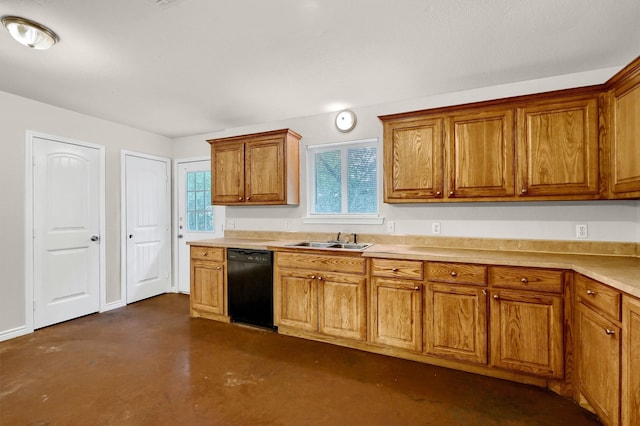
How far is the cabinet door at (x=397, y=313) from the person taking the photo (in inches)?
98.6

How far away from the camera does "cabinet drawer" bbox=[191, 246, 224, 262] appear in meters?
3.44

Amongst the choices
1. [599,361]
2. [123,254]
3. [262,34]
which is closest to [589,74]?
[599,361]

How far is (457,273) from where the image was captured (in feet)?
7.75

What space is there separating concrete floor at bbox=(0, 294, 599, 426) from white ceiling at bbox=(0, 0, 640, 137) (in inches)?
97.6

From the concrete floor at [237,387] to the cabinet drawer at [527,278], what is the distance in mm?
749

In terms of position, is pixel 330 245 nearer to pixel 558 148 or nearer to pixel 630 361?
pixel 558 148

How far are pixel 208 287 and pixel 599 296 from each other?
11.4 ft

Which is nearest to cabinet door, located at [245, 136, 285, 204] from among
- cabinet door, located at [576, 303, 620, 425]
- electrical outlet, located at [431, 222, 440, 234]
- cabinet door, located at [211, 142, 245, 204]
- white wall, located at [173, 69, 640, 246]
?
cabinet door, located at [211, 142, 245, 204]

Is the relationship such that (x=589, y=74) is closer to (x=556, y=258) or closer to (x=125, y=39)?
(x=556, y=258)

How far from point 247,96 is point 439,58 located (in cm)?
187

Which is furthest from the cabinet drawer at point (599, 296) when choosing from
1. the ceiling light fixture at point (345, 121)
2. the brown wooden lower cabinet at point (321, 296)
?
the ceiling light fixture at point (345, 121)

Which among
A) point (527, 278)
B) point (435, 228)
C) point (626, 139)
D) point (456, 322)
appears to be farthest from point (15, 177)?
point (626, 139)

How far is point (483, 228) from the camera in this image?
2.83 meters

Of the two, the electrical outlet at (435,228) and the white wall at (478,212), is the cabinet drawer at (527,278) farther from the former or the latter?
the electrical outlet at (435,228)
